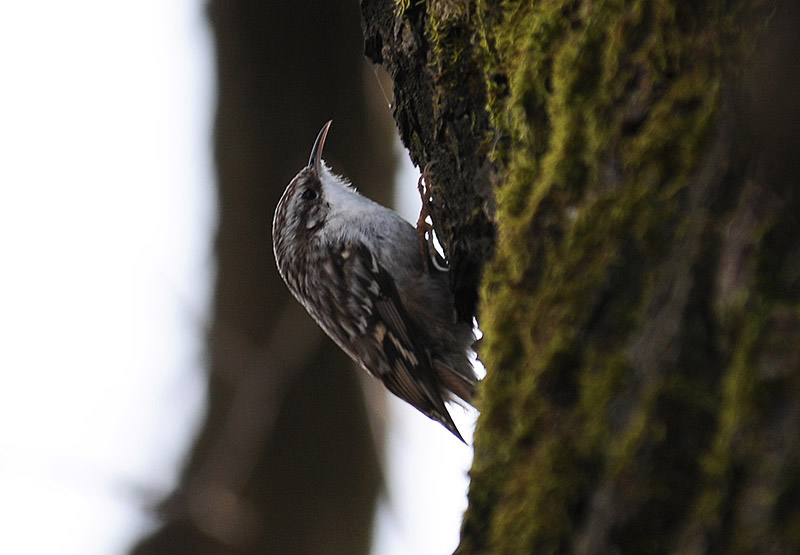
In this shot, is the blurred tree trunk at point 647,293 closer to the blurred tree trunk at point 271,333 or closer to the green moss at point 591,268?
the green moss at point 591,268

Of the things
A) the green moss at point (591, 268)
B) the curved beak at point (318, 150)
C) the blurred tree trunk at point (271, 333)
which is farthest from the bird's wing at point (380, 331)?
the green moss at point (591, 268)

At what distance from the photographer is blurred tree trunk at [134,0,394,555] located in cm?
208

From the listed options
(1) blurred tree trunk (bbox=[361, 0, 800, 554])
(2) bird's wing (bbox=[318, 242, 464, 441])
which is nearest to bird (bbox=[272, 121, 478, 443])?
(2) bird's wing (bbox=[318, 242, 464, 441])

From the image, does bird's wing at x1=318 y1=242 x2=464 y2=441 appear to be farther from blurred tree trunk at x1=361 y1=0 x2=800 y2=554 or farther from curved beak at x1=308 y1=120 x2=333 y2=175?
blurred tree trunk at x1=361 y1=0 x2=800 y2=554

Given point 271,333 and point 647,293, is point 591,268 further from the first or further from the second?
point 271,333

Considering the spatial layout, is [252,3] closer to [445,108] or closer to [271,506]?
[445,108]

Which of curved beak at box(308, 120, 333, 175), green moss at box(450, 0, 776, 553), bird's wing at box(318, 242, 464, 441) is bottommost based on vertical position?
bird's wing at box(318, 242, 464, 441)

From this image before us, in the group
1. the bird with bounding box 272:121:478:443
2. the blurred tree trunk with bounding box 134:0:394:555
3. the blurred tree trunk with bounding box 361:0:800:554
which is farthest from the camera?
the bird with bounding box 272:121:478:443

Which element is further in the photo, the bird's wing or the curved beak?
the bird's wing

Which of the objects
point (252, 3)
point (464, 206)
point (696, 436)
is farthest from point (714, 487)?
point (252, 3)

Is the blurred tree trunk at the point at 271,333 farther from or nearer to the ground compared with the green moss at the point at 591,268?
nearer to the ground

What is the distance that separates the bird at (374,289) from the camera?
225 cm

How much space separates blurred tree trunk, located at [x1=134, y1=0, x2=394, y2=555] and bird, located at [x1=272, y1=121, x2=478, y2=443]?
89 mm

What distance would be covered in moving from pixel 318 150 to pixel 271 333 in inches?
19.9
